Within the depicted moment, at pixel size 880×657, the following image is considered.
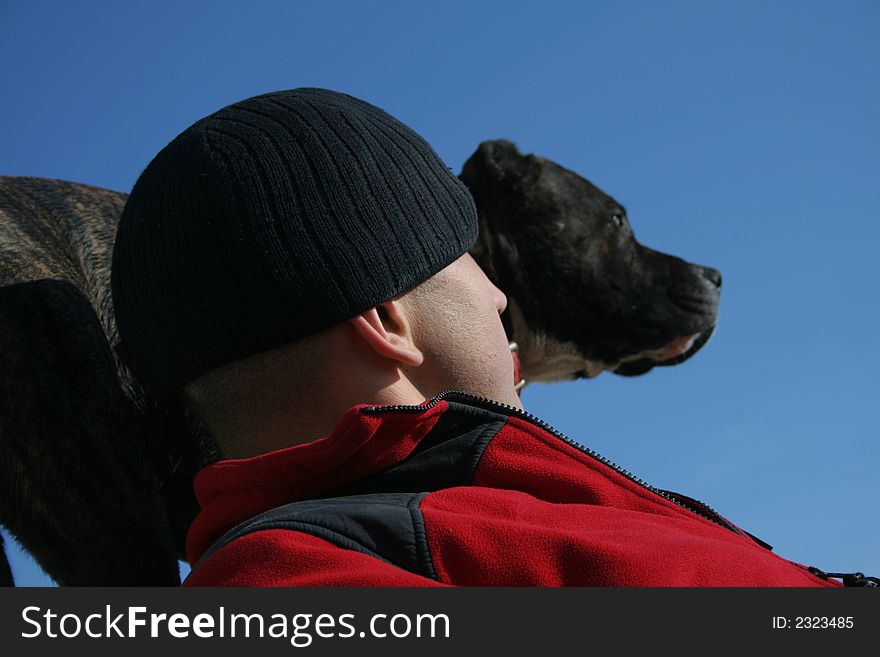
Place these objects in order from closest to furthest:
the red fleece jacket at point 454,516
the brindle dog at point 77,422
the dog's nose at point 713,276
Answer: the red fleece jacket at point 454,516 < the brindle dog at point 77,422 < the dog's nose at point 713,276

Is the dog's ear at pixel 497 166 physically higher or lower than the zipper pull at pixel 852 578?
higher

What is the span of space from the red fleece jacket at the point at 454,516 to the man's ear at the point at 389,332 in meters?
0.14

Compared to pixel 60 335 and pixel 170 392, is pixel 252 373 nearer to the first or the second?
pixel 170 392

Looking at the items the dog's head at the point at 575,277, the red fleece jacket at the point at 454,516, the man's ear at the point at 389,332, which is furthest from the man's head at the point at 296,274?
the dog's head at the point at 575,277

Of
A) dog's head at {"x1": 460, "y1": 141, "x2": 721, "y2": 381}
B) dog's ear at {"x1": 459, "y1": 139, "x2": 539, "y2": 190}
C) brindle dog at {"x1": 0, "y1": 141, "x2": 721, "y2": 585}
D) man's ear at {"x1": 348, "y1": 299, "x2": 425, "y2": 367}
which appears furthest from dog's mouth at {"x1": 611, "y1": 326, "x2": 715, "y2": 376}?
man's ear at {"x1": 348, "y1": 299, "x2": 425, "y2": 367}

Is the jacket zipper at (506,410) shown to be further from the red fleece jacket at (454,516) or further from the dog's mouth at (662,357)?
the dog's mouth at (662,357)

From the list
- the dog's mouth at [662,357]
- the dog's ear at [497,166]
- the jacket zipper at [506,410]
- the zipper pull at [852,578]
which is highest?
the dog's ear at [497,166]

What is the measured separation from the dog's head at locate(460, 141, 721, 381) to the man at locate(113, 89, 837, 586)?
12.8 ft

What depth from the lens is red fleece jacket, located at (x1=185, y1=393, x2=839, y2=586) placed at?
5.09 feet

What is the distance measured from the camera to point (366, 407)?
1.80 meters

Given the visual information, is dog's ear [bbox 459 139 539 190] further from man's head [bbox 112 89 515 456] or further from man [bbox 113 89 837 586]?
man's head [bbox 112 89 515 456]

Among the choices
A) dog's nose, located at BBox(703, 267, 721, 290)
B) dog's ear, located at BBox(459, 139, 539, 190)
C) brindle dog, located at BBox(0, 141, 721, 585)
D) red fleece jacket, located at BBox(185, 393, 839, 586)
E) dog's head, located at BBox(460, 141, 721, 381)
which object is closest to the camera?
red fleece jacket, located at BBox(185, 393, 839, 586)

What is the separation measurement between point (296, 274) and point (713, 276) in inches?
205

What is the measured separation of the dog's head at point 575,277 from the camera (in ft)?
20.6
